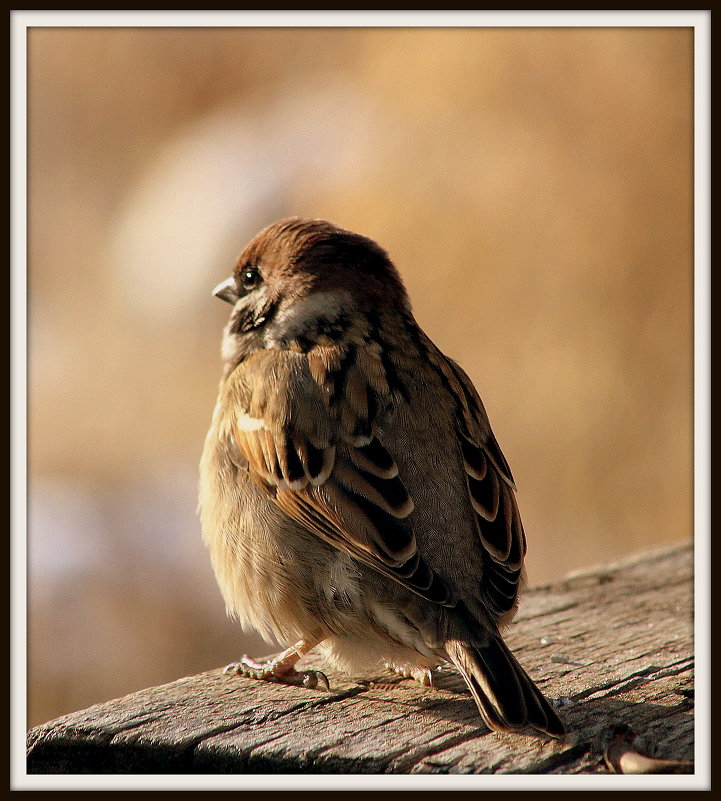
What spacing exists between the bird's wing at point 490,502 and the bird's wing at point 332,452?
0.18 meters

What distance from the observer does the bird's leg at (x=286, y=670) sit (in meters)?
3.36

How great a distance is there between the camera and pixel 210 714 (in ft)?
9.63

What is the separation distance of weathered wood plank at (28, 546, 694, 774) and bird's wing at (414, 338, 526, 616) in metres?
0.32

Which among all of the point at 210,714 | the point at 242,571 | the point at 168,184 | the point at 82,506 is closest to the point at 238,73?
the point at 168,184

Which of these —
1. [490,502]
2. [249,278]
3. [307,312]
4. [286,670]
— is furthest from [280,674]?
[249,278]

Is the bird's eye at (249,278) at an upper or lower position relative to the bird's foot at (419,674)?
upper

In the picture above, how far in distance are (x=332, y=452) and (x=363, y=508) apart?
25cm

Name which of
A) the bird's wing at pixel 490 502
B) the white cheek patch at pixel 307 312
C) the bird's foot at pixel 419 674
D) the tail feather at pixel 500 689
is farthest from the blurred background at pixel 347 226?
the tail feather at pixel 500 689

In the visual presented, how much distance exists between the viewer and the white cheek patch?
12.8 feet

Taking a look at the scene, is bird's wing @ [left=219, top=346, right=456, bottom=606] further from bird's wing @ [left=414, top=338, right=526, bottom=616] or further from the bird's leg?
the bird's leg

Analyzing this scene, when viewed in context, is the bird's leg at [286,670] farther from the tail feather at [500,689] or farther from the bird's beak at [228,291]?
the bird's beak at [228,291]

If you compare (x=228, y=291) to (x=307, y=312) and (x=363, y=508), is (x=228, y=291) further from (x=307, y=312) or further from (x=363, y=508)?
(x=363, y=508)

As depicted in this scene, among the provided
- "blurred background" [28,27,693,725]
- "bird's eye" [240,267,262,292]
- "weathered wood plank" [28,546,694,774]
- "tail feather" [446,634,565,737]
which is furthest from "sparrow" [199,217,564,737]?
"blurred background" [28,27,693,725]

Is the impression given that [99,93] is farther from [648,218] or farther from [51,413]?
[648,218]
